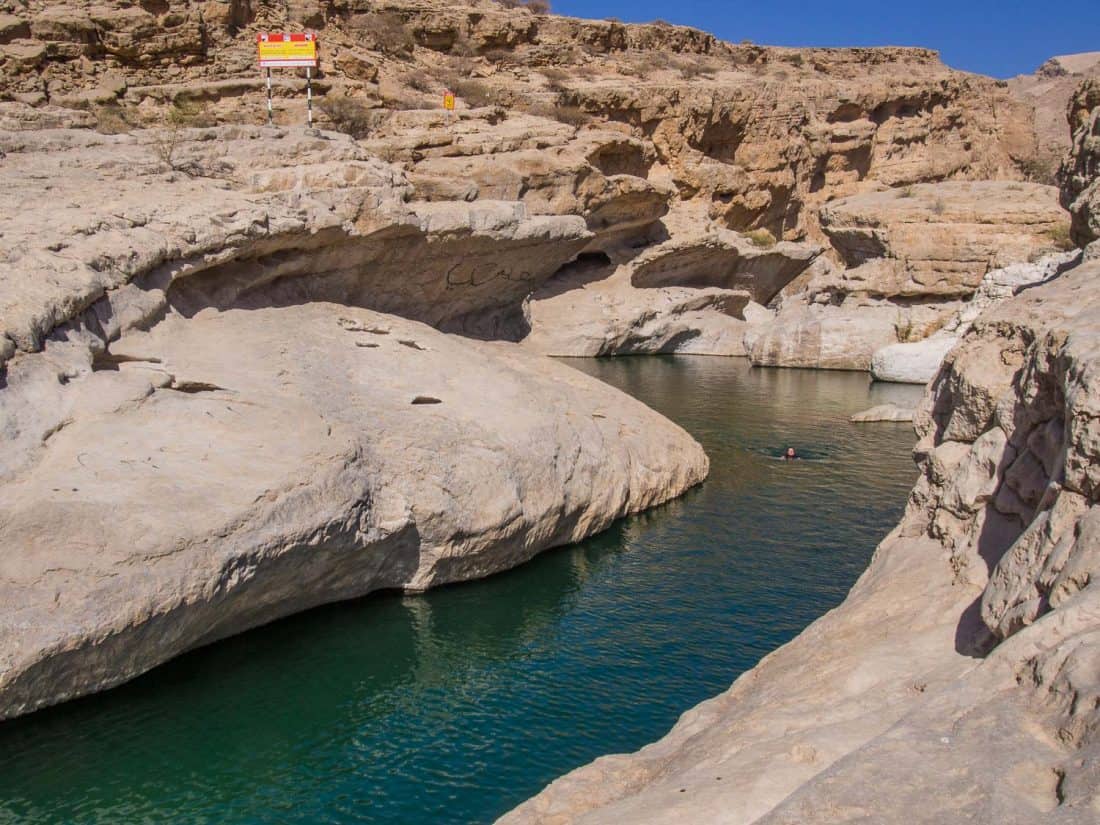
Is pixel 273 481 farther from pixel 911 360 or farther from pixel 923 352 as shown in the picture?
pixel 923 352

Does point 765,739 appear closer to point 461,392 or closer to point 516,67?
point 461,392

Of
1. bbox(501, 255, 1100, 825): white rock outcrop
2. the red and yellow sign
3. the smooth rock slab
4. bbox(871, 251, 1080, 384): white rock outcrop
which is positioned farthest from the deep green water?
bbox(871, 251, 1080, 384): white rock outcrop

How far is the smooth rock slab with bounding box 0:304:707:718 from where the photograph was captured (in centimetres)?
1090

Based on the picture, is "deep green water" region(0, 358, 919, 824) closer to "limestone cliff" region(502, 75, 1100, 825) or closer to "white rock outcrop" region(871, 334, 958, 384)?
"limestone cliff" region(502, 75, 1100, 825)

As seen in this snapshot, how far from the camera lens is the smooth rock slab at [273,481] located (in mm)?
10898

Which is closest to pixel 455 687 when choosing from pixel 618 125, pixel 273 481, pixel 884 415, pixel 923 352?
pixel 273 481

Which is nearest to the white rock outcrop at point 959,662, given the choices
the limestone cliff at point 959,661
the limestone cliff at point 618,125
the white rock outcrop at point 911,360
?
the limestone cliff at point 959,661

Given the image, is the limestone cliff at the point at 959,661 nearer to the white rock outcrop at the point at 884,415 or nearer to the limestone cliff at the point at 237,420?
the limestone cliff at the point at 237,420

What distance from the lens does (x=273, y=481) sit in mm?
12727

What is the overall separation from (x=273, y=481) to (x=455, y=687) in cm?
350

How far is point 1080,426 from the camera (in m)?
6.79

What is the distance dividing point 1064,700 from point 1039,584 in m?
1.46

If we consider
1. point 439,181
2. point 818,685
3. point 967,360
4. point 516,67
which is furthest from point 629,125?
point 818,685

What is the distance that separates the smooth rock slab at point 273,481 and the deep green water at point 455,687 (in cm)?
47
